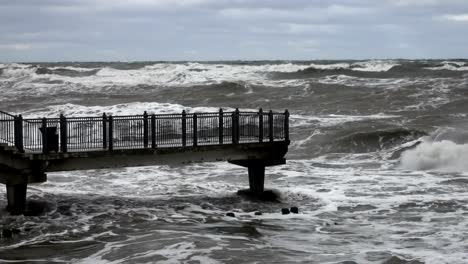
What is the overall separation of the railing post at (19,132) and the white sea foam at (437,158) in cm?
1671

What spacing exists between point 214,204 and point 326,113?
28.4 m

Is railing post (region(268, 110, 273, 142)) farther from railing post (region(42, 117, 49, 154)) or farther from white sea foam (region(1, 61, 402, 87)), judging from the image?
white sea foam (region(1, 61, 402, 87))

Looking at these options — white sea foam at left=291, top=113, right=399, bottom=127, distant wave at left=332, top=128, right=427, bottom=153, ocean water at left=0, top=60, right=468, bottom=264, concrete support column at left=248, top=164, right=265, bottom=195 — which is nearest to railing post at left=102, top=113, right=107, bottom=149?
ocean water at left=0, top=60, right=468, bottom=264

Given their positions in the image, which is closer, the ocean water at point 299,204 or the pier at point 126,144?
the ocean water at point 299,204

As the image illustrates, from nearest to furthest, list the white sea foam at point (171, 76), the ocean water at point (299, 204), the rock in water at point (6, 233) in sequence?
the ocean water at point (299, 204), the rock in water at point (6, 233), the white sea foam at point (171, 76)

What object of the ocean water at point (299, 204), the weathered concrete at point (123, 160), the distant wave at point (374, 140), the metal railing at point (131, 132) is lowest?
the ocean water at point (299, 204)

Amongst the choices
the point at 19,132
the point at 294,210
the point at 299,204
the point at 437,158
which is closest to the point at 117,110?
the point at 437,158

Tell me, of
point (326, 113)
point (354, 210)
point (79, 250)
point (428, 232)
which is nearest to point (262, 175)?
point (354, 210)

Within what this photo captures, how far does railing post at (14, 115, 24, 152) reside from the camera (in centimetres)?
1984

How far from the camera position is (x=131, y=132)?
74.8ft

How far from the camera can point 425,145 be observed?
34.3m

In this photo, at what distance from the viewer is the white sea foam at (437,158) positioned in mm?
30906

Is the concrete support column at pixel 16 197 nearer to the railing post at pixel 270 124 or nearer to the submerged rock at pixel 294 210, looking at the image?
Result: the submerged rock at pixel 294 210

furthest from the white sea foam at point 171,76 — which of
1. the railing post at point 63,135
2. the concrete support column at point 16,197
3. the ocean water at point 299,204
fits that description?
the concrete support column at point 16,197
